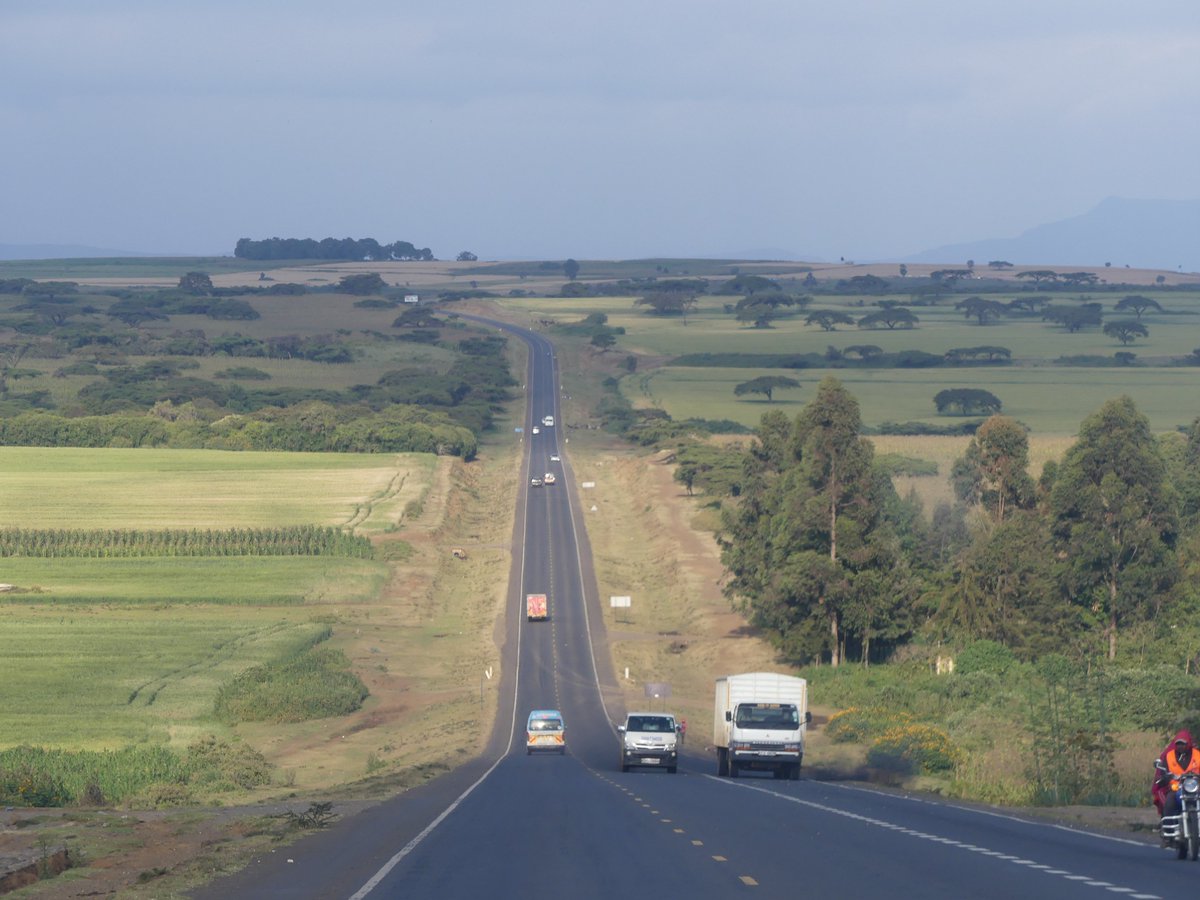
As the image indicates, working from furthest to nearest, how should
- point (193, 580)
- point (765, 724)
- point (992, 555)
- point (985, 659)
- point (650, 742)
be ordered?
point (193, 580) < point (992, 555) < point (985, 659) < point (650, 742) < point (765, 724)

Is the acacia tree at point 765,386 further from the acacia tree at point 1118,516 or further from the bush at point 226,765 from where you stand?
the bush at point 226,765

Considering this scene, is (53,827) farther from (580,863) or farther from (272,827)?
(580,863)

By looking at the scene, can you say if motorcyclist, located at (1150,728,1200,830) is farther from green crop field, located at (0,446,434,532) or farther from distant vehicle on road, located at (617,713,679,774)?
green crop field, located at (0,446,434,532)

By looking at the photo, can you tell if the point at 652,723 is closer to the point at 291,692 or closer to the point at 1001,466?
the point at 291,692

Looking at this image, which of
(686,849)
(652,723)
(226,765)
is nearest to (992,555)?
(652,723)

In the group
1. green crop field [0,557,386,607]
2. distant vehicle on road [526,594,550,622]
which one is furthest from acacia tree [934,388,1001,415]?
distant vehicle on road [526,594,550,622]

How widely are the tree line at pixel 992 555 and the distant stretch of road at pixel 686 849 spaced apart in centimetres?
2670

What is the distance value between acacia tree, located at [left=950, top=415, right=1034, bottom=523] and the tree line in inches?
3.2

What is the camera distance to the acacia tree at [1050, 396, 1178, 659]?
67.1 m

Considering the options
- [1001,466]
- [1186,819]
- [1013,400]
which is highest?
[1013,400]

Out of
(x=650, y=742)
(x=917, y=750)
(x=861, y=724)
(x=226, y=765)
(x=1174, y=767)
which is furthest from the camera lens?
(x=861, y=724)

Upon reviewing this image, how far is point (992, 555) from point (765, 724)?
2513 centimetres

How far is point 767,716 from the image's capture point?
44.8 metres

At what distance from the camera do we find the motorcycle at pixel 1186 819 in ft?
71.5
